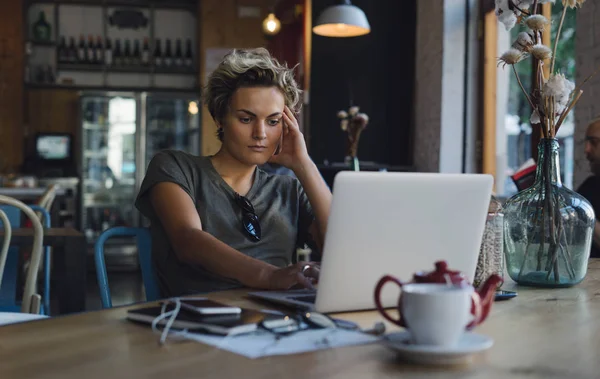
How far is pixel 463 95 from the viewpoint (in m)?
5.01

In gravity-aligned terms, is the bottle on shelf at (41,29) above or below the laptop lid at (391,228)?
above

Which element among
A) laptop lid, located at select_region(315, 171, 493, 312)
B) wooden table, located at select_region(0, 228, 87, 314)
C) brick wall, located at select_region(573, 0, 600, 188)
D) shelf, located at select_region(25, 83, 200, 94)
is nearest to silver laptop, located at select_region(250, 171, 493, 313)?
laptop lid, located at select_region(315, 171, 493, 312)

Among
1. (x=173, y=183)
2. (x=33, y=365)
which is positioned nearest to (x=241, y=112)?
(x=173, y=183)

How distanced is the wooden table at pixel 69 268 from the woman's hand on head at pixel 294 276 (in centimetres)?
135

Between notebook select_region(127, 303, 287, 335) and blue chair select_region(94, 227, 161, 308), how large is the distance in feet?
2.16

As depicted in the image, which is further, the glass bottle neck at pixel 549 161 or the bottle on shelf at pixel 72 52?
the bottle on shelf at pixel 72 52

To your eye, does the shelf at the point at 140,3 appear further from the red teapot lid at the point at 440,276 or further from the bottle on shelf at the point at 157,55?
the red teapot lid at the point at 440,276

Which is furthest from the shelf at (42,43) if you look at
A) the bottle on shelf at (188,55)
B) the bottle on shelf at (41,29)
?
the bottle on shelf at (188,55)

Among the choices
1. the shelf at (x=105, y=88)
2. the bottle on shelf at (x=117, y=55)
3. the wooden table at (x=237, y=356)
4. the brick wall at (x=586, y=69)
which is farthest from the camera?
the bottle on shelf at (x=117, y=55)

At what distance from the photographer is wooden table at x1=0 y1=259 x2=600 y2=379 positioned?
32.4 inches

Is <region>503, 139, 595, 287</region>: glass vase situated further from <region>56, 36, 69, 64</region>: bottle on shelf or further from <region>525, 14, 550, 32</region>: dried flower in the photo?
A: <region>56, 36, 69, 64</region>: bottle on shelf

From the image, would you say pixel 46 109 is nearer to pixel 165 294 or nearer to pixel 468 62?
pixel 468 62

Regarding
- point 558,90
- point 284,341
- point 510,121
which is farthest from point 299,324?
point 510,121

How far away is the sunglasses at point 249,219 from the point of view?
182cm
